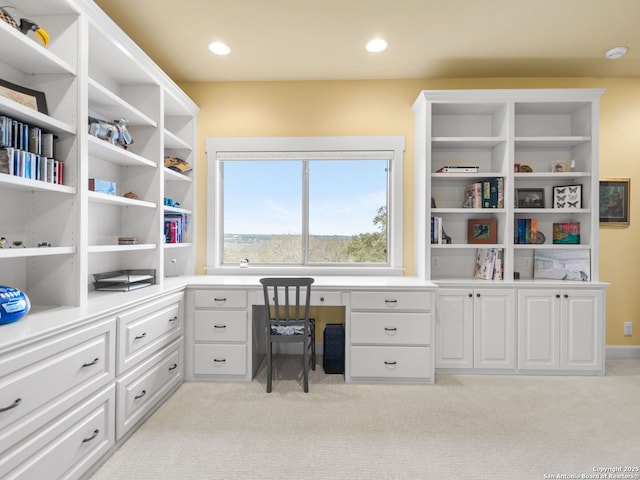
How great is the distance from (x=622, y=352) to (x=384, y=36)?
363 centimetres

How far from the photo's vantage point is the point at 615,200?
342cm

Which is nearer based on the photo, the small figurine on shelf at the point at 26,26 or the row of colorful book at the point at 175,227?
the small figurine on shelf at the point at 26,26

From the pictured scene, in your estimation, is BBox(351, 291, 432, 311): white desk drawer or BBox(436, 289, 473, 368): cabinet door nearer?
BBox(351, 291, 432, 311): white desk drawer

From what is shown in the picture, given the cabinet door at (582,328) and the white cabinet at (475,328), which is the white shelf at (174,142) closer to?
the white cabinet at (475,328)

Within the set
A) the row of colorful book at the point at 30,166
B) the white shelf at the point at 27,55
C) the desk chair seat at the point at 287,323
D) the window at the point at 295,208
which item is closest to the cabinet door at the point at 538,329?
the window at the point at 295,208

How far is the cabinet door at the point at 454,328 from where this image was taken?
3.05 meters

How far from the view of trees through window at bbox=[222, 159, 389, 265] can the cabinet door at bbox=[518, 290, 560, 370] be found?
129cm

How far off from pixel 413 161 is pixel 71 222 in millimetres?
2812

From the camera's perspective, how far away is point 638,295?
346 cm

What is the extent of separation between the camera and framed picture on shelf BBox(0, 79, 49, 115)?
5.28ft

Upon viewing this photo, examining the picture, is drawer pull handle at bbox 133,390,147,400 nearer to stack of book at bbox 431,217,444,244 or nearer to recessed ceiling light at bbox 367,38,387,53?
stack of book at bbox 431,217,444,244

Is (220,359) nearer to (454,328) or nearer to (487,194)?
(454,328)

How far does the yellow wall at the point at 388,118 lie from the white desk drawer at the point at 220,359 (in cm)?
99

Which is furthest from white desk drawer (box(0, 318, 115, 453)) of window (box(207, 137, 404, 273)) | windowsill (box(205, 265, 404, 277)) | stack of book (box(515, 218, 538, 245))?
stack of book (box(515, 218, 538, 245))
